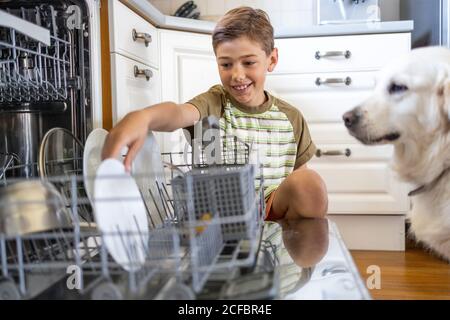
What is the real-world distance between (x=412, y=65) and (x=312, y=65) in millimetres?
845

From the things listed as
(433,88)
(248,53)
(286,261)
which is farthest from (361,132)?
(286,261)

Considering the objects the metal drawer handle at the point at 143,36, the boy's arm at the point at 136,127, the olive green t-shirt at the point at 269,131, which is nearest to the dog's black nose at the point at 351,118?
the olive green t-shirt at the point at 269,131

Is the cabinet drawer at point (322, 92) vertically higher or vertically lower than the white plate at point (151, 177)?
higher

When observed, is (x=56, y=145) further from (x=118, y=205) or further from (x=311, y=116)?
(x=311, y=116)

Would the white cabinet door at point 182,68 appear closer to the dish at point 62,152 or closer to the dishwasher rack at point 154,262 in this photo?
the dish at point 62,152

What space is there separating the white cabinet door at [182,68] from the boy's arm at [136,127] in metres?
0.73

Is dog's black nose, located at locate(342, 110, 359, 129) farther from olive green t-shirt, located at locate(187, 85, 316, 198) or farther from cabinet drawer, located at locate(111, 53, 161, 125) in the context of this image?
cabinet drawer, located at locate(111, 53, 161, 125)

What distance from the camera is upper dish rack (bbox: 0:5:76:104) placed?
1.00 m

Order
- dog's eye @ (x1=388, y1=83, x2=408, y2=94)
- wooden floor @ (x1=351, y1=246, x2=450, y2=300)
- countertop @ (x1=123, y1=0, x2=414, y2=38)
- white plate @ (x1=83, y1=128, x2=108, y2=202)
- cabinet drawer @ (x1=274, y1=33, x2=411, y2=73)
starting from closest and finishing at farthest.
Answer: white plate @ (x1=83, y1=128, x2=108, y2=202), dog's eye @ (x1=388, y1=83, x2=408, y2=94), wooden floor @ (x1=351, y1=246, x2=450, y2=300), countertop @ (x1=123, y1=0, x2=414, y2=38), cabinet drawer @ (x1=274, y1=33, x2=411, y2=73)

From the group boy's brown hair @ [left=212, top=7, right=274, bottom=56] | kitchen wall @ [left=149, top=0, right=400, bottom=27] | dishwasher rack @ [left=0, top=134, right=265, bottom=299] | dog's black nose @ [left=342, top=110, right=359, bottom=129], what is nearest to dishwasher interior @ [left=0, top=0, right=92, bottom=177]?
boy's brown hair @ [left=212, top=7, right=274, bottom=56]

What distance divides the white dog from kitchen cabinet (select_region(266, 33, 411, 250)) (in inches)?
28.8

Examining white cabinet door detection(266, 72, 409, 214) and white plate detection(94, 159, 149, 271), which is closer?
white plate detection(94, 159, 149, 271)

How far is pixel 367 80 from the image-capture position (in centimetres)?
189

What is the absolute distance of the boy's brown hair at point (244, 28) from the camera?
1.24 m
